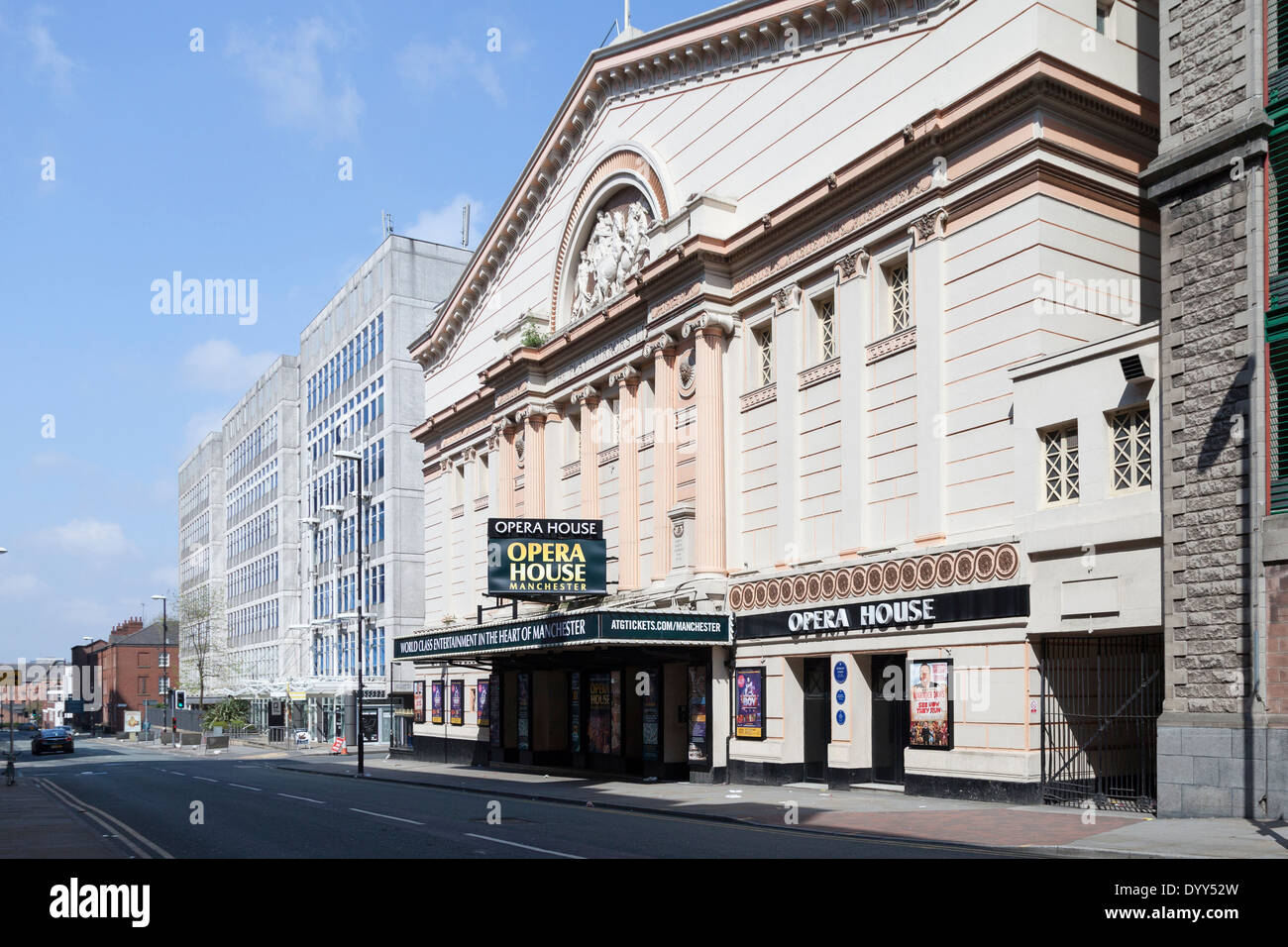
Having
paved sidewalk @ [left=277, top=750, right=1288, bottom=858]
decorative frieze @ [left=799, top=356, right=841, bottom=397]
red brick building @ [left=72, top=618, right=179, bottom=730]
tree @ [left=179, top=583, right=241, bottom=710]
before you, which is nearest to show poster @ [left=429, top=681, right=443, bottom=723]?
paved sidewalk @ [left=277, top=750, right=1288, bottom=858]

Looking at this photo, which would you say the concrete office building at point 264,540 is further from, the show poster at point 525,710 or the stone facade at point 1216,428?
the stone facade at point 1216,428

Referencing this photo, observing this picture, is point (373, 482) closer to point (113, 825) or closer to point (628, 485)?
point (628, 485)

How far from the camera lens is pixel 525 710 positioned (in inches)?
Result: 1710

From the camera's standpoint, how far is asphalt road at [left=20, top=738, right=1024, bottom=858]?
16.8m

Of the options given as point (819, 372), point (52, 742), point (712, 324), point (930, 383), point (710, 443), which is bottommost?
point (52, 742)

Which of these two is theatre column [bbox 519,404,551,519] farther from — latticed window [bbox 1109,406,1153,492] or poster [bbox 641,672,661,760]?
latticed window [bbox 1109,406,1153,492]

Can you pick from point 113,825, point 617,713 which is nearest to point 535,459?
point 617,713

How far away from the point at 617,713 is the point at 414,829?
17.8 metres

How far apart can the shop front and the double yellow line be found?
11.8 metres

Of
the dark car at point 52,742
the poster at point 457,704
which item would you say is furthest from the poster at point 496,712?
the dark car at point 52,742

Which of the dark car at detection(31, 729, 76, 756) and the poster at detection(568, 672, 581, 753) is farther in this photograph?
the dark car at detection(31, 729, 76, 756)
